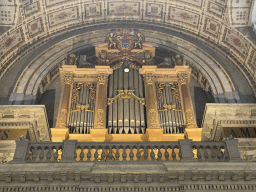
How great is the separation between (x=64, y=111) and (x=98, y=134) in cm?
149

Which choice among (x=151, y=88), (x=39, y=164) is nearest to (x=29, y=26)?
(x=151, y=88)

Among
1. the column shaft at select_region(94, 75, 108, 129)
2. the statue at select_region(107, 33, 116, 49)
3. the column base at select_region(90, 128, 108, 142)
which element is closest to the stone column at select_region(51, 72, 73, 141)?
the column base at select_region(90, 128, 108, 142)

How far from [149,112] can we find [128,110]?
2.13 feet

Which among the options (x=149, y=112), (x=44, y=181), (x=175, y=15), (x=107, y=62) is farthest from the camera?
(x=175, y=15)

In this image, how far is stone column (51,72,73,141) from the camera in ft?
34.6

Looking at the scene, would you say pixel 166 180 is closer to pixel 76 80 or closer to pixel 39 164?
pixel 39 164

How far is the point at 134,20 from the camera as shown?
15.8m

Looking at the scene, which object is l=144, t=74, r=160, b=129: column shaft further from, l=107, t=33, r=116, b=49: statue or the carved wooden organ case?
l=107, t=33, r=116, b=49: statue

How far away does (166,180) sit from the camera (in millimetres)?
7824

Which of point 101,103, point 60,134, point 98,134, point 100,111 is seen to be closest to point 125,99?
point 101,103

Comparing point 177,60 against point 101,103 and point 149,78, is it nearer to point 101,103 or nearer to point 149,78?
point 149,78

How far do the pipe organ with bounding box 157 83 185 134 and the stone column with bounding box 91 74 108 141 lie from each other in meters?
1.72

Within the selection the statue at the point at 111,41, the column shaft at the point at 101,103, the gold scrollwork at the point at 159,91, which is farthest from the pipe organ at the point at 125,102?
the statue at the point at 111,41

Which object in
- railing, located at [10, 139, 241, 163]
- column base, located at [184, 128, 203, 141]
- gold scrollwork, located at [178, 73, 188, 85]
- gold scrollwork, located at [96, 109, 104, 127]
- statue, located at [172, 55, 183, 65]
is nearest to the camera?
railing, located at [10, 139, 241, 163]
